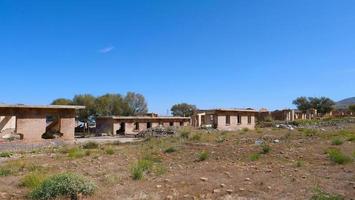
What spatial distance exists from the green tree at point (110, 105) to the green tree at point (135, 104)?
0.90 m

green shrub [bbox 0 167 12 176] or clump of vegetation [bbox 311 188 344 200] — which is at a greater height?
clump of vegetation [bbox 311 188 344 200]

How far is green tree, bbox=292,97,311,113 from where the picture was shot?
7419 cm

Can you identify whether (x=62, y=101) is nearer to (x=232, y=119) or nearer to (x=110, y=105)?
(x=110, y=105)

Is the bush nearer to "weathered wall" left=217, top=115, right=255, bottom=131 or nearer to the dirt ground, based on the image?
the dirt ground

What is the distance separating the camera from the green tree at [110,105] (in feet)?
188

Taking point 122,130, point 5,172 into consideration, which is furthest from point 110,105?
point 5,172

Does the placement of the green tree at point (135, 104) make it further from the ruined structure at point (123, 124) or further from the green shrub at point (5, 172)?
the green shrub at point (5, 172)

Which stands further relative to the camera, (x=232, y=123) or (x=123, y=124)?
(x=123, y=124)

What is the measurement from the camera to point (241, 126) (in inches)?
1542

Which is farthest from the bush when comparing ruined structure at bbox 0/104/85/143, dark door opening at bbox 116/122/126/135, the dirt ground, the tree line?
the tree line

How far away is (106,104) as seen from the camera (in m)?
58.2

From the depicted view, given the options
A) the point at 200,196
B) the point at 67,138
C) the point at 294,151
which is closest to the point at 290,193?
the point at 200,196

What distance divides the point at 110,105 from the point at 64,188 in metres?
52.4

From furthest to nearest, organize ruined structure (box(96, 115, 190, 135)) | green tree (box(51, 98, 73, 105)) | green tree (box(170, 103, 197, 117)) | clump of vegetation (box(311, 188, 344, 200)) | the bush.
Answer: green tree (box(170, 103, 197, 117))
green tree (box(51, 98, 73, 105))
ruined structure (box(96, 115, 190, 135))
the bush
clump of vegetation (box(311, 188, 344, 200))
